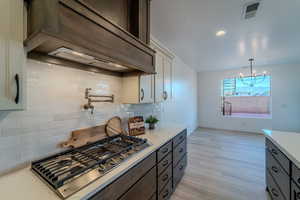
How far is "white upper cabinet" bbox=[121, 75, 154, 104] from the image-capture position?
185cm

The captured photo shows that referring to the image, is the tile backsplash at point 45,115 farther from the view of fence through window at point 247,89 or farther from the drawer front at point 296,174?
the view of fence through window at point 247,89

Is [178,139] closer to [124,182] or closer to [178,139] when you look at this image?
[178,139]

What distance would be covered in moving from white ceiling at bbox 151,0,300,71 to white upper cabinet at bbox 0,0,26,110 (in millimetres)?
1419

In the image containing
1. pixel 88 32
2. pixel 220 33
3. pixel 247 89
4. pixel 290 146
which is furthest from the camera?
pixel 247 89

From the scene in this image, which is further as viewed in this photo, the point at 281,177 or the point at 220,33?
the point at 220,33

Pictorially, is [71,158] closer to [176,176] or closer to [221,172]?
[176,176]

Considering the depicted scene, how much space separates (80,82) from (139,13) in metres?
1.06

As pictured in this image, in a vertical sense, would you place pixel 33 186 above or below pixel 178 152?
above

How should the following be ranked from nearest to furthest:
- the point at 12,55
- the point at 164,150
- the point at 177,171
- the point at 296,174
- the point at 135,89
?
the point at 12,55 < the point at 296,174 < the point at 164,150 < the point at 135,89 < the point at 177,171

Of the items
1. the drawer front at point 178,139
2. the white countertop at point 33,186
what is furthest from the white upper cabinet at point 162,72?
the white countertop at point 33,186

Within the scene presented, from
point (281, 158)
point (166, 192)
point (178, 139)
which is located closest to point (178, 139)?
point (178, 139)

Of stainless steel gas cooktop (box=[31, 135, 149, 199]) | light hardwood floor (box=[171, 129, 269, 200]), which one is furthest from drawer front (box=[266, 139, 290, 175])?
stainless steel gas cooktop (box=[31, 135, 149, 199])

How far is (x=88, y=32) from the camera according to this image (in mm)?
933

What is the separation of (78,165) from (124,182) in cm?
37
